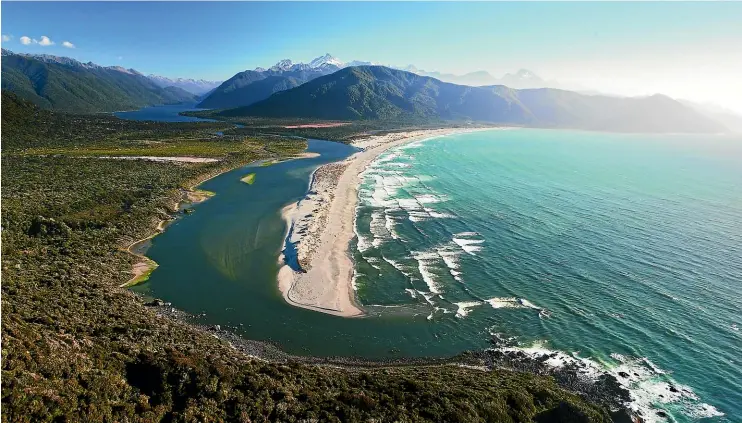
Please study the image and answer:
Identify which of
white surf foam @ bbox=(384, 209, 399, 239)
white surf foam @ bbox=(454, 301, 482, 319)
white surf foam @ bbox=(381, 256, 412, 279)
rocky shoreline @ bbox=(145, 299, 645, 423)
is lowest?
rocky shoreline @ bbox=(145, 299, 645, 423)

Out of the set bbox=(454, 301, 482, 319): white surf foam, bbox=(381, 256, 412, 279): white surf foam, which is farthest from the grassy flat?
bbox=(454, 301, 482, 319): white surf foam

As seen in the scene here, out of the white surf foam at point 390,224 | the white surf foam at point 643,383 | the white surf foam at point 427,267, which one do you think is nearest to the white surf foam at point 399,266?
the white surf foam at point 427,267

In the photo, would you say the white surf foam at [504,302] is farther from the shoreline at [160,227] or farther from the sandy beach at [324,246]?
the shoreline at [160,227]

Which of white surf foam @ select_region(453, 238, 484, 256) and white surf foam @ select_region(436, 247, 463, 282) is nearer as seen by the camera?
white surf foam @ select_region(436, 247, 463, 282)

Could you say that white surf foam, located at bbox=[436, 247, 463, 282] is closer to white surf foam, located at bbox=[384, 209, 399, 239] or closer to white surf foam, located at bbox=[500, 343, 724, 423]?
white surf foam, located at bbox=[384, 209, 399, 239]

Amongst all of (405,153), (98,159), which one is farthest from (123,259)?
(405,153)

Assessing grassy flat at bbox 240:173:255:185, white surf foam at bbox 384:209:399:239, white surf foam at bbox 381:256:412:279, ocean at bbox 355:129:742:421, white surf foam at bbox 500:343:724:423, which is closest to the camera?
white surf foam at bbox 500:343:724:423

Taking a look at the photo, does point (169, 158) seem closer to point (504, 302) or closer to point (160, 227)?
point (160, 227)
